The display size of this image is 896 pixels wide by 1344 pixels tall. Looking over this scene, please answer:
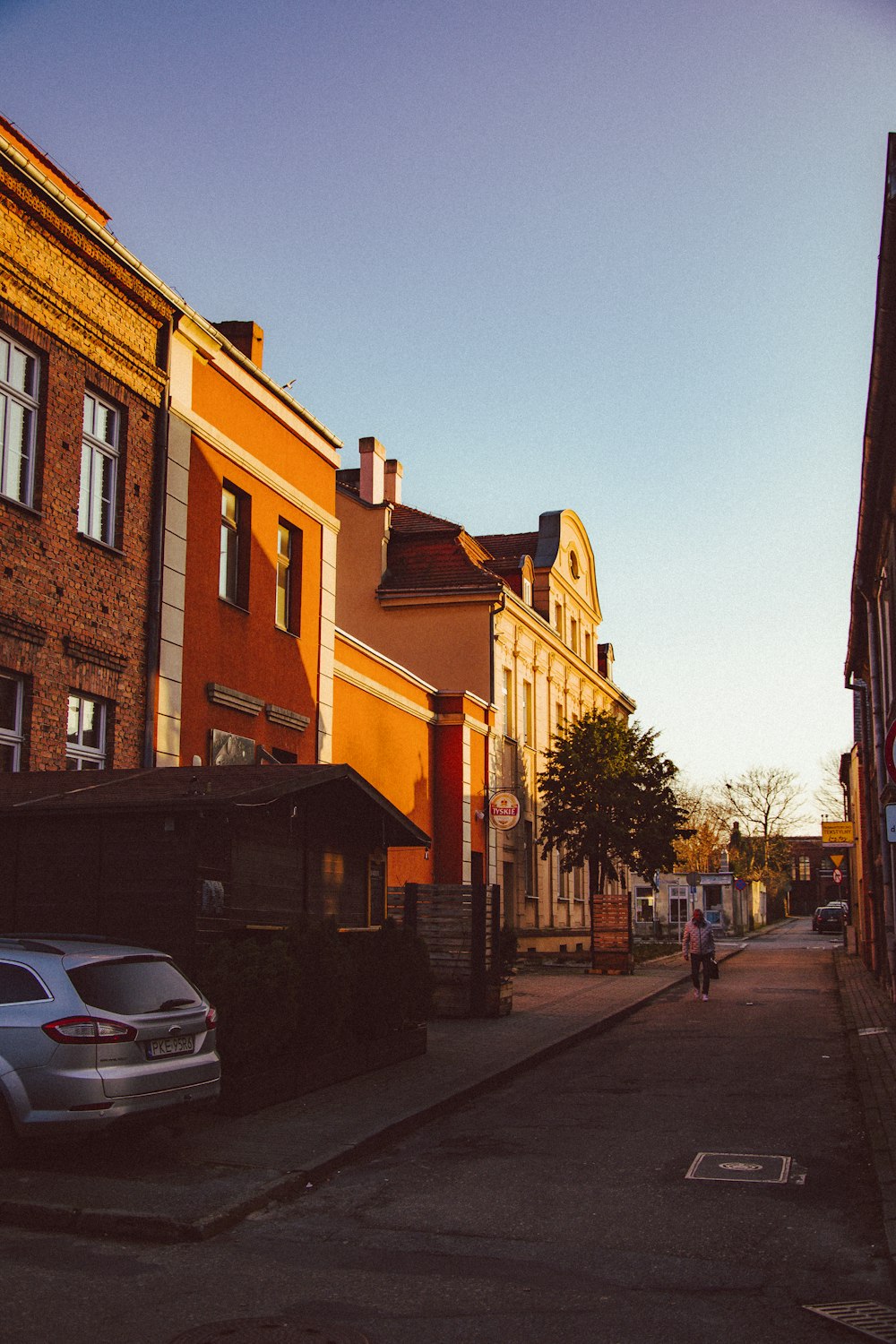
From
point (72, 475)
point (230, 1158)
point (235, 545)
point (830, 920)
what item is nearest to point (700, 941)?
point (235, 545)

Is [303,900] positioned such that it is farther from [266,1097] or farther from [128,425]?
[128,425]

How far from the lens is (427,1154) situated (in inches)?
397

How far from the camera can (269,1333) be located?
580 cm

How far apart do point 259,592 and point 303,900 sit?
7656 millimetres

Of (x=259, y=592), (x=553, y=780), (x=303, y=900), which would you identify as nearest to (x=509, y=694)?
(x=553, y=780)

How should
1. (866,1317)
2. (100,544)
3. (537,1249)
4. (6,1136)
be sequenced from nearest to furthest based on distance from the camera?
(866,1317), (537,1249), (6,1136), (100,544)

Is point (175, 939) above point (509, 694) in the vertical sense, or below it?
below

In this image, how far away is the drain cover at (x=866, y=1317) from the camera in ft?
19.0

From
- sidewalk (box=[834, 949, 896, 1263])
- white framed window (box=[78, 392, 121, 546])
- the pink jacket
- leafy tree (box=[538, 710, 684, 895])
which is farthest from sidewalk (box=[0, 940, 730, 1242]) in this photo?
leafy tree (box=[538, 710, 684, 895])

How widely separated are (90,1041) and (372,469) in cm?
3149

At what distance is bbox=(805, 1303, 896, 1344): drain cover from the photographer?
580cm

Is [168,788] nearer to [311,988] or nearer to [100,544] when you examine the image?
[311,988]

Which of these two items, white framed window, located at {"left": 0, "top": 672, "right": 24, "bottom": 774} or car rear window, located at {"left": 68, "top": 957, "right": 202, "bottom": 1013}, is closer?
car rear window, located at {"left": 68, "top": 957, "right": 202, "bottom": 1013}

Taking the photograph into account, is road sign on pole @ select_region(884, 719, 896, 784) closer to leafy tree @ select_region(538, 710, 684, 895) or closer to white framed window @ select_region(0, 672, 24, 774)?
white framed window @ select_region(0, 672, 24, 774)
